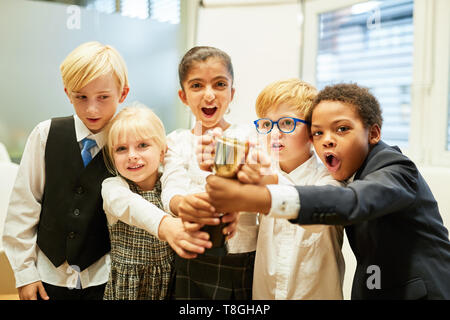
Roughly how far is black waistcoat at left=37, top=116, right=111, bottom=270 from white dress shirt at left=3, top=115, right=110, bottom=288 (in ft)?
0.08

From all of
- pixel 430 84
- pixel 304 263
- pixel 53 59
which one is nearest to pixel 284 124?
pixel 304 263

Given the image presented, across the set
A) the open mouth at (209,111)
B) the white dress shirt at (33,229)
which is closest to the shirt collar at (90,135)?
the white dress shirt at (33,229)

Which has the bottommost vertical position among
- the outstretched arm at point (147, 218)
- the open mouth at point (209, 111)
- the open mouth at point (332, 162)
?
the outstretched arm at point (147, 218)

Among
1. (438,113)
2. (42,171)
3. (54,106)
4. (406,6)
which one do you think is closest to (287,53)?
(406,6)

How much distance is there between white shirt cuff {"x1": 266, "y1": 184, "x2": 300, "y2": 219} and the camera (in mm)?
566

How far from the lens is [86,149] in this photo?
36.9 inches

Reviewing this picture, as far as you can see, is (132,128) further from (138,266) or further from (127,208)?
(138,266)

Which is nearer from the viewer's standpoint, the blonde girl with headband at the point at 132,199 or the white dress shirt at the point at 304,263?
the white dress shirt at the point at 304,263

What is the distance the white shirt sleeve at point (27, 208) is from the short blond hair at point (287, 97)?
1.77 feet

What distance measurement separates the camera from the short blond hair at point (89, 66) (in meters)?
0.86

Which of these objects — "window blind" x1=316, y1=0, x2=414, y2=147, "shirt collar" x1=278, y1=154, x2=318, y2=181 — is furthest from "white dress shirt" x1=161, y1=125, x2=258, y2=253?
"window blind" x1=316, y1=0, x2=414, y2=147

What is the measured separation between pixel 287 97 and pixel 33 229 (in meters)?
0.70

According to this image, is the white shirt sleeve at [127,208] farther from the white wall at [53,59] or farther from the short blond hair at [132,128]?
the white wall at [53,59]

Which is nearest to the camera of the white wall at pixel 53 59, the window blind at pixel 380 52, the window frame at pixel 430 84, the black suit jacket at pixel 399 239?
the black suit jacket at pixel 399 239
